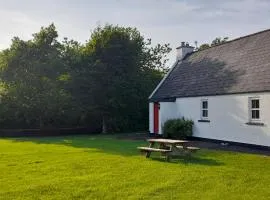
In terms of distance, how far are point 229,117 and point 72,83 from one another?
15.8 meters

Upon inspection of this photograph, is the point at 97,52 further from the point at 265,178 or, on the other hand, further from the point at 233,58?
the point at 265,178

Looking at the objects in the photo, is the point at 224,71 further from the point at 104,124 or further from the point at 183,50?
the point at 104,124

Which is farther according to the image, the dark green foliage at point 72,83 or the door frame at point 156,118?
the dark green foliage at point 72,83

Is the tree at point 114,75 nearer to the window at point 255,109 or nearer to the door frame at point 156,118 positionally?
the door frame at point 156,118

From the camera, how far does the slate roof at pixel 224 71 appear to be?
20.9 metres

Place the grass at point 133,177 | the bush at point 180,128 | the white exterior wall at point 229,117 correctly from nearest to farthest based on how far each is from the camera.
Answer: the grass at point 133,177
the white exterior wall at point 229,117
the bush at point 180,128

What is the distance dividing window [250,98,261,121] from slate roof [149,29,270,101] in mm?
637

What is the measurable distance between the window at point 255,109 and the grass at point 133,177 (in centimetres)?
380

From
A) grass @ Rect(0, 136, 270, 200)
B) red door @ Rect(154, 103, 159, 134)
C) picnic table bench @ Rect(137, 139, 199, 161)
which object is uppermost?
red door @ Rect(154, 103, 159, 134)

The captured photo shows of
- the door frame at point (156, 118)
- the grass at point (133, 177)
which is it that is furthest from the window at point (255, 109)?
the door frame at point (156, 118)

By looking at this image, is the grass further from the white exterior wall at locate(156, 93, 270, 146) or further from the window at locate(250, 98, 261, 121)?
the window at locate(250, 98, 261, 121)

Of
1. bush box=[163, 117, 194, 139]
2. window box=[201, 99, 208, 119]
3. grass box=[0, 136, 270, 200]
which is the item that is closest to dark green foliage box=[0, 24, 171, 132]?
bush box=[163, 117, 194, 139]

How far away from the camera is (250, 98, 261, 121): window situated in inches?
785

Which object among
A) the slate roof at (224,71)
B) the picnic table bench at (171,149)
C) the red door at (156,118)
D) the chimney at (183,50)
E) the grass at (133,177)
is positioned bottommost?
the grass at (133,177)
